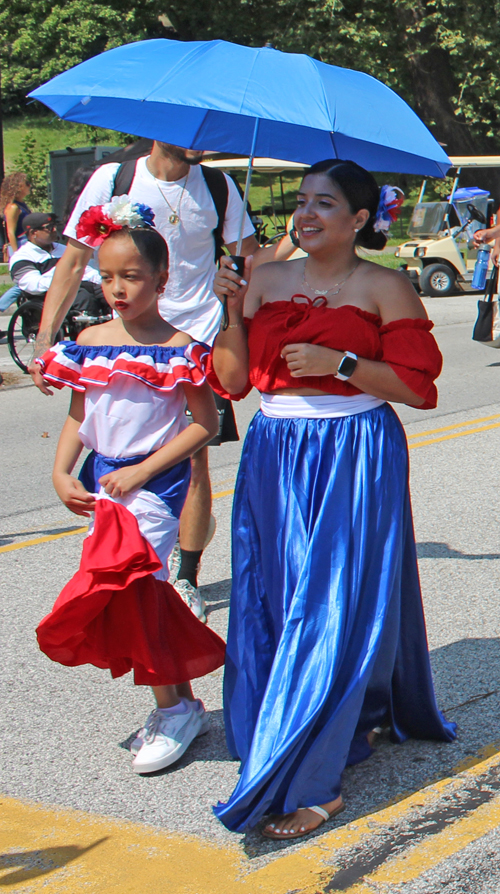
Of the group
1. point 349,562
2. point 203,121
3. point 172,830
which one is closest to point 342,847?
point 172,830

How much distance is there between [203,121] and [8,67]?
139 feet

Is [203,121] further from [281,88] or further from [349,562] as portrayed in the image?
[349,562]

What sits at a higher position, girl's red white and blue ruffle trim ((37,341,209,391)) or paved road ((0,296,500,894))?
girl's red white and blue ruffle trim ((37,341,209,391))

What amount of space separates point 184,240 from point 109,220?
0.96m

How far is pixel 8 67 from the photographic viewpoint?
138ft

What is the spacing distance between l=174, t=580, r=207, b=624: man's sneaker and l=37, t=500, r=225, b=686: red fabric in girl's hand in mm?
1109

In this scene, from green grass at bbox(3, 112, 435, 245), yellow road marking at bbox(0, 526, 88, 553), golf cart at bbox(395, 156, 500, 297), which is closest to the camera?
yellow road marking at bbox(0, 526, 88, 553)

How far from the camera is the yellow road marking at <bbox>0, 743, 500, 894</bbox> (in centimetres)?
246

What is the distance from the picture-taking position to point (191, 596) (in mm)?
4238

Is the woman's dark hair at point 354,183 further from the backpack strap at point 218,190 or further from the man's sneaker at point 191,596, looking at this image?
the man's sneaker at point 191,596

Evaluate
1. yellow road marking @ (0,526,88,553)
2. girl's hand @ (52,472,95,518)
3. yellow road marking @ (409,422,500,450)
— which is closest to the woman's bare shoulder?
girl's hand @ (52,472,95,518)

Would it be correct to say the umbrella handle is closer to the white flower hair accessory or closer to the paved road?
the white flower hair accessory

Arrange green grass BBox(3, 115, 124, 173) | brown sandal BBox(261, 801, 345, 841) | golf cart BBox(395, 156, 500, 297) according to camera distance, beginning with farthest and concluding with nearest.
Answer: green grass BBox(3, 115, 124, 173) < golf cart BBox(395, 156, 500, 297) < brown sandal BBox(261, 801, 345, 841)

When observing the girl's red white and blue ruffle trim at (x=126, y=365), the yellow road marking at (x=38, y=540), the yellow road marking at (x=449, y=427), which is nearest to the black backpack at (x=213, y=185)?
the girl's red white and blue ruffle trim at (x=126, y=365)
